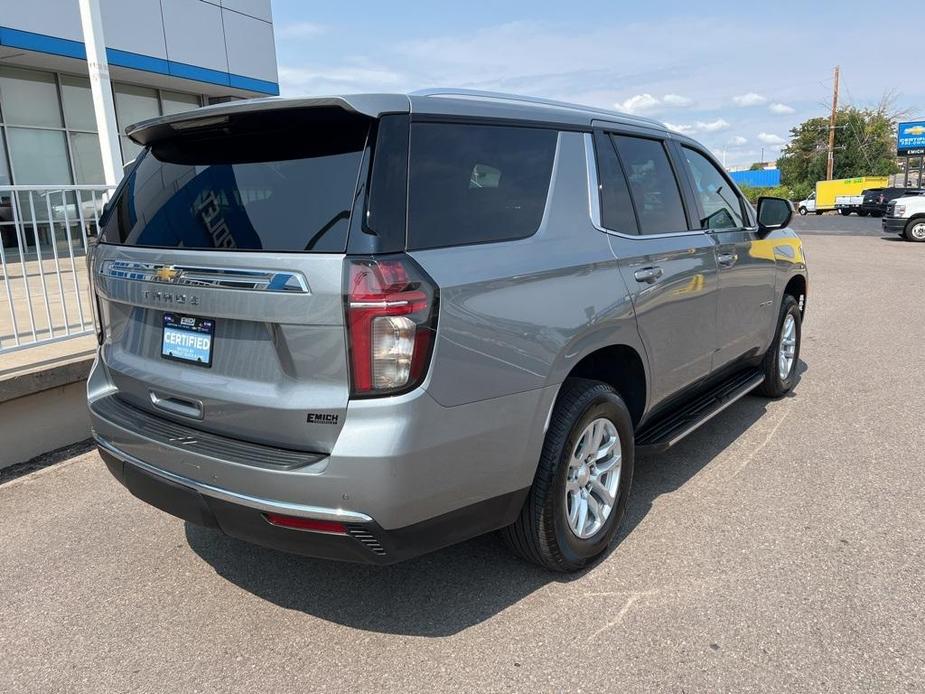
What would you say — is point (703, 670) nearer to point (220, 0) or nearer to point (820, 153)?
point (220, 0)

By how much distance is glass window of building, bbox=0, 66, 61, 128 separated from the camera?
1321 centimetres

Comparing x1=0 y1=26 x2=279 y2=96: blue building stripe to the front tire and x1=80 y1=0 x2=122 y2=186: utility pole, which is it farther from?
the front tire

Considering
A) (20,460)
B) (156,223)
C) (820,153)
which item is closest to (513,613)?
(156,223)

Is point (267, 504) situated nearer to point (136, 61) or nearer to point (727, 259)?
point (727, 259)

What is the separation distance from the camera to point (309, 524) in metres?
2.33

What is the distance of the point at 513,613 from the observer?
2820mm

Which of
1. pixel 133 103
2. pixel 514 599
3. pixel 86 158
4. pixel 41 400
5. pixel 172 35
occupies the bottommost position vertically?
pixel 514 599

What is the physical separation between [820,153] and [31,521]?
67.8 metres

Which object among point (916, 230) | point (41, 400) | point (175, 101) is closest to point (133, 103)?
point (175, 101)

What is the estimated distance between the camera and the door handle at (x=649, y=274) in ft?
10.7

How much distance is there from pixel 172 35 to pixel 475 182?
14.1m

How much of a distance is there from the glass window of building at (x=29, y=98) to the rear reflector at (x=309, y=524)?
46.6ft

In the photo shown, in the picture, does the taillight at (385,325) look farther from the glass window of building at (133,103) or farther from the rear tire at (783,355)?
the glass window of building at (133,103)

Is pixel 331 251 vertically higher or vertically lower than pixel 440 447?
higher
